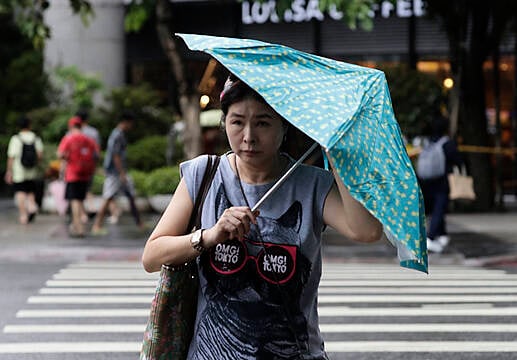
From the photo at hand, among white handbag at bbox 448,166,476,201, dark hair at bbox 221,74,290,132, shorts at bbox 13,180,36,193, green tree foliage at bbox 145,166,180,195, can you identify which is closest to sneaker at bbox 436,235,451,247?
white handbag at bbox 448,166,476,201

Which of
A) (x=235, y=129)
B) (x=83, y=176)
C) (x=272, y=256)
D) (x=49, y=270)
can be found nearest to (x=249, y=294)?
(x=272, y=256)

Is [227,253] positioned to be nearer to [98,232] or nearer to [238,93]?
[238,93]

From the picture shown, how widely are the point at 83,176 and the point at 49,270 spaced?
2.96m

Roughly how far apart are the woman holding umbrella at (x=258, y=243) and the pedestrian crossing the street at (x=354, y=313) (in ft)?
13.5

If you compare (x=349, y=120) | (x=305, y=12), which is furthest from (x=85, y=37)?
(x=349, y=120)

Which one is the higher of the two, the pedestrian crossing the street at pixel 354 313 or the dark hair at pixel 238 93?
the dark hair at pixel 238 93

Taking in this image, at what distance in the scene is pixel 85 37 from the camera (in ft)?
76.9

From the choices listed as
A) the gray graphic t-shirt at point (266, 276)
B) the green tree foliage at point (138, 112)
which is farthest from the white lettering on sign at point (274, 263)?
the green tree foliage at point (138, 112)

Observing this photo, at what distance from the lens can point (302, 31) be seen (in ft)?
79.0

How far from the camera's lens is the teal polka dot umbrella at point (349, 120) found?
289cm

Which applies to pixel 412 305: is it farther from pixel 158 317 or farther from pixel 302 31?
pixel 302 31

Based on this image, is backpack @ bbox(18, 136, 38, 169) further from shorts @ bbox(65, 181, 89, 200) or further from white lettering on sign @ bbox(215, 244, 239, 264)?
white lettering on sign @ bbox(215, 244, 239, 264)

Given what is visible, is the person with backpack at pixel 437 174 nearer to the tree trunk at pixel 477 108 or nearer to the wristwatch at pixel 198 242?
the tree trunk at pixel 477 108

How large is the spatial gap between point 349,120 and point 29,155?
14827 mm
